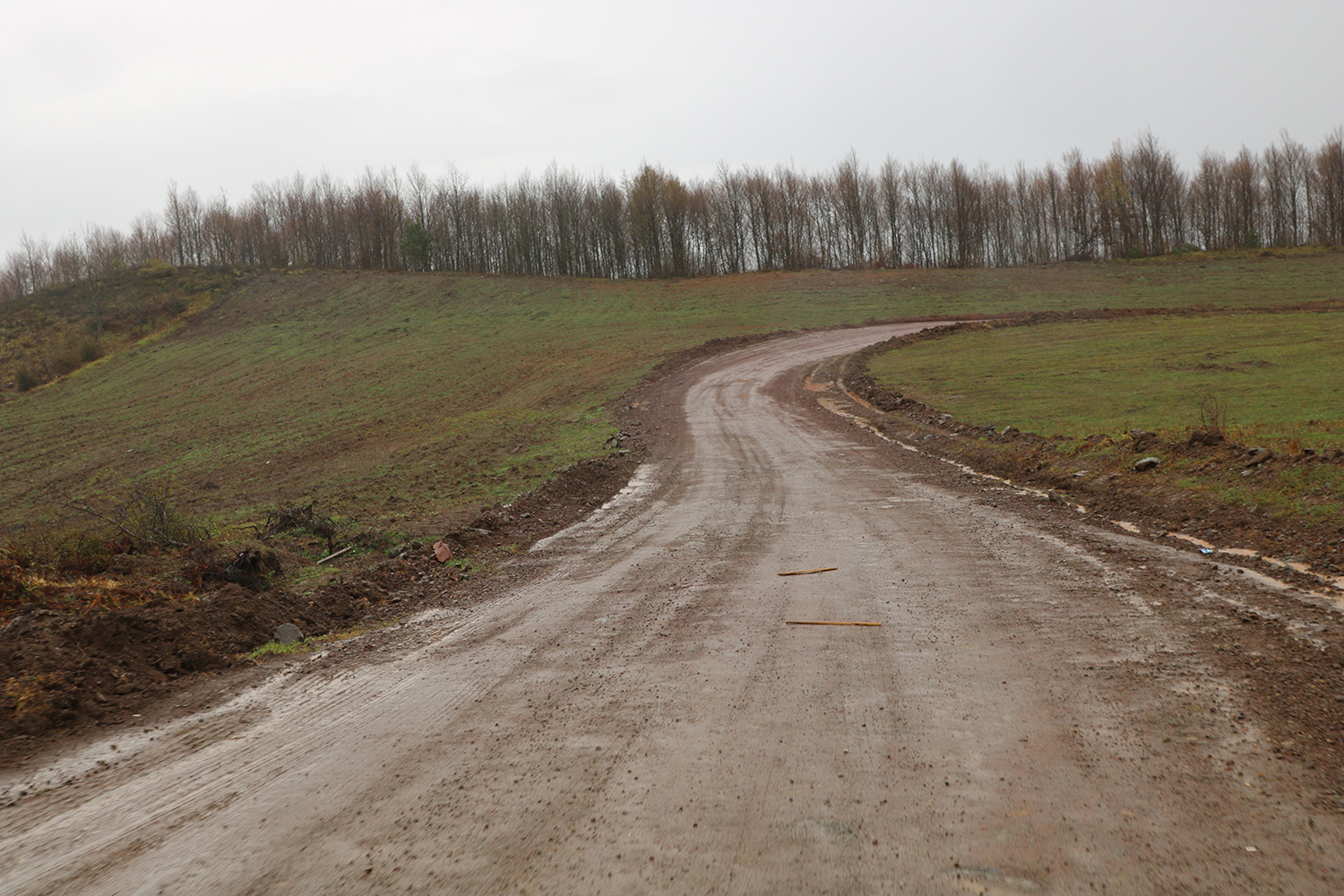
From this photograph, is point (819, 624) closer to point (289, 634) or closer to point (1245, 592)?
point (1245, 592)

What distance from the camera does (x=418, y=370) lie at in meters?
36.1

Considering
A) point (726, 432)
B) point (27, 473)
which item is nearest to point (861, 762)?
point (726, 432)

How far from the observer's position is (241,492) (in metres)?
17.4

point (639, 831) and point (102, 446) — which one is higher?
point (102, 446)

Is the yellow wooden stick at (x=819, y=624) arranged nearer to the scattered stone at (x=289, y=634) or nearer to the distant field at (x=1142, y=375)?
the scattered stone at (x=289, y=634)

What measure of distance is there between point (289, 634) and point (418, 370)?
31722 mm

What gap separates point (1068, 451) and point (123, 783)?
1338cm

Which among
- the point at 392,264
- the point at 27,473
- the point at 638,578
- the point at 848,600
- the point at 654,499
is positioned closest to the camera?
the point at 848,600

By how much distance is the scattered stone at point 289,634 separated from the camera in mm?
6297

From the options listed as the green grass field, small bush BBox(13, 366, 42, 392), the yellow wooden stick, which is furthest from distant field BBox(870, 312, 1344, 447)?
small bush BBox(13, 366, 42, 392)

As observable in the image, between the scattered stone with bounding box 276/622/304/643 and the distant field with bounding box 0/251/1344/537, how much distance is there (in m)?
4.23

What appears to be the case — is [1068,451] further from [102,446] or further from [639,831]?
[102,446]

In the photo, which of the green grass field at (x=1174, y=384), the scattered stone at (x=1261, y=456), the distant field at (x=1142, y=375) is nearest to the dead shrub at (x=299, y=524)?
the green grass field at (x=1174, y=384)

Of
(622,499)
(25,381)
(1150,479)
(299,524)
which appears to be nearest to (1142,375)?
(1150,479)
